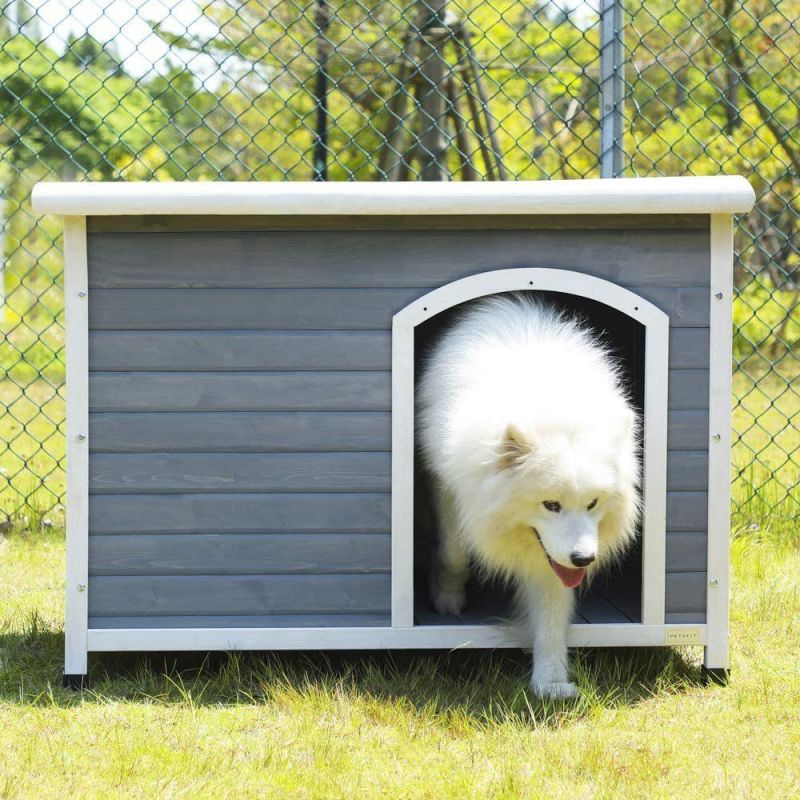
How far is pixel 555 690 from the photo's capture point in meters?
2.88

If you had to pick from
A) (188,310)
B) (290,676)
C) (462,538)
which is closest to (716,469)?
(462,538)

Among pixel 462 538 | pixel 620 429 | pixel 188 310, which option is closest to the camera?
pixel 620 429

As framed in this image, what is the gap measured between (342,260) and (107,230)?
645 millimetres

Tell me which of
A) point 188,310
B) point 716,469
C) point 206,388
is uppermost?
point 188,310

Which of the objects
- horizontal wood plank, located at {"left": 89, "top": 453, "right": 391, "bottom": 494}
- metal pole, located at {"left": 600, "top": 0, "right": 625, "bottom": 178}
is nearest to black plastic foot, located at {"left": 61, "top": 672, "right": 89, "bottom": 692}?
horizontal wood plank, located at {"left": 89, "top": 453, "right": 391, "bottom": 494}

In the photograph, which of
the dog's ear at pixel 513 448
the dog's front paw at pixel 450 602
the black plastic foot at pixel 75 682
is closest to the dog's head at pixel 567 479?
the dog's ear at pixel 513 448

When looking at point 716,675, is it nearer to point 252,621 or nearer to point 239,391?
point 252,621

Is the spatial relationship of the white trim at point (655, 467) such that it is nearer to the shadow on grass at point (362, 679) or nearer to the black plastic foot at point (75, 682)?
the shadow on grass at point (362, 679)

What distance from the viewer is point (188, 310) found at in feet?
9.73

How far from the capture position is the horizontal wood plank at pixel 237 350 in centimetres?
296

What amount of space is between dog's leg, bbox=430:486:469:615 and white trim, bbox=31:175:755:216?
0.87m

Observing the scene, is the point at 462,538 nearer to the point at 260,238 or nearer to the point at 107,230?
the point at 260,238

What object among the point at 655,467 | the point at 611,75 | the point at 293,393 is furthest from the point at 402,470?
the point at 611,75

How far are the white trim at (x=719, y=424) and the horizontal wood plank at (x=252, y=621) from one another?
3.01 feet
